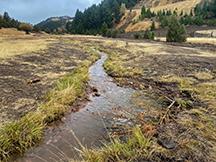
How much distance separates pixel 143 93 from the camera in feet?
99.8

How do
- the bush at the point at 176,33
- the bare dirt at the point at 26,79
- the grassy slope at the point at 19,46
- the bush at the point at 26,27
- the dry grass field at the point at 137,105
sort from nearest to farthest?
A: 1. the dry grass field at the point at 137,105
2. the bare dirt at the point at 26,79
3. the grassy slope at the point at 19,46
4. the bush at the point at 176,33
5. the bush at the point at 26,27

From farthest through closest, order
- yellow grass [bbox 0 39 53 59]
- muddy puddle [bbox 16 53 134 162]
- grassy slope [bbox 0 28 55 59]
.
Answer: grassy slope [bbox 0 28 55 59] < yellow grass [bbox 0 39 53 59] < muddy puddle [bbox 16 53 134 162]

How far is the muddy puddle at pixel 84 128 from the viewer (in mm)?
16281

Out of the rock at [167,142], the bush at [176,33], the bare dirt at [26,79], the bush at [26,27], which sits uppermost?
the rock at [167,142]

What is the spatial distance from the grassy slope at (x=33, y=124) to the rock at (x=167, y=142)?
538cm

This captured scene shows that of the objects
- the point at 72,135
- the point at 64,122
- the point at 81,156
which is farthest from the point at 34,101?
the point at 81,156

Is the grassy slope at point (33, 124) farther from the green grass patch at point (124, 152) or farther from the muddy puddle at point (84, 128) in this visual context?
the green grass patch at point (124, 152)

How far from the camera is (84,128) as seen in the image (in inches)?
798

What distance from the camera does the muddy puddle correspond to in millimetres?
A: 16281

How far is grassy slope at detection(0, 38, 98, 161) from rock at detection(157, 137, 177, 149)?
17.6 feet

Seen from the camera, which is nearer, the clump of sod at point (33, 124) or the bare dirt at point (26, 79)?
the clump of sod at point (33, 124)

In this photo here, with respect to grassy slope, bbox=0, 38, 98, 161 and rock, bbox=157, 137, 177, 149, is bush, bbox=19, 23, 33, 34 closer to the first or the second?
grassy slope, bbox=0, 38, 98, 161

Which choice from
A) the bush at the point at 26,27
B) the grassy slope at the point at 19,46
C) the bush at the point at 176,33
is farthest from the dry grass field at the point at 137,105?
the bush at the point at 26,27

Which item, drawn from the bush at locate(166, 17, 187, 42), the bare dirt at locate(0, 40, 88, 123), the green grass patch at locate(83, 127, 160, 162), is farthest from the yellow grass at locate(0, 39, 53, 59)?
the bush at locate(166, 17, 187, 42)
